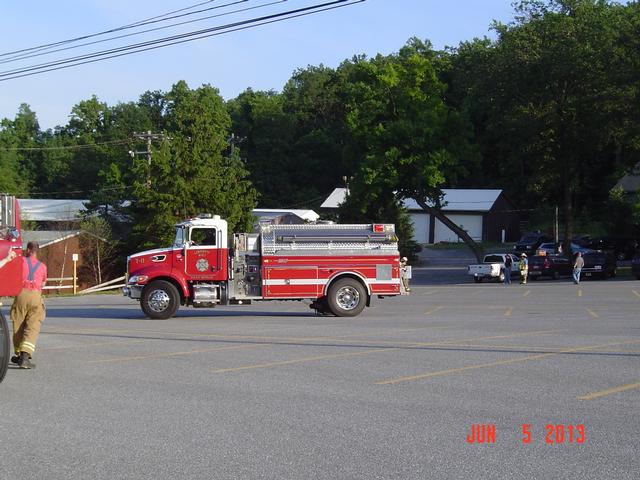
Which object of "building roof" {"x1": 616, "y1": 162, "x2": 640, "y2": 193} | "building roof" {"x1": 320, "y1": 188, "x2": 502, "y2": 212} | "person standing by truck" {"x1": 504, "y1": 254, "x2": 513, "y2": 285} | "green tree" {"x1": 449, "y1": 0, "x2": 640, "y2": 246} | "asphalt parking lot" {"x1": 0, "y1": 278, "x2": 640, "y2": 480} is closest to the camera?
"asphalt parking lot" {"x1": 0, "y1": 278, "x2": 640, "y2": 480}

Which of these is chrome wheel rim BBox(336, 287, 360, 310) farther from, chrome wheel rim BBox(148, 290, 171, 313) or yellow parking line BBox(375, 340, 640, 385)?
yellow parking line BBox(375, 340, 640, 385)

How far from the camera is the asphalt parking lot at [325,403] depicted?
→ 7.30 m

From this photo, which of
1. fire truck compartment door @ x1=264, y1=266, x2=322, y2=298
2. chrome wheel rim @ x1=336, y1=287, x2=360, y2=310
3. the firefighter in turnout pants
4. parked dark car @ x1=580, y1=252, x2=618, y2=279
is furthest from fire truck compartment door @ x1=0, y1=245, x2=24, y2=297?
parked dark car @ x1=580, y1=252, x2=618, y2=279

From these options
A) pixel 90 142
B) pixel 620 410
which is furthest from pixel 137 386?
pixel 90 142

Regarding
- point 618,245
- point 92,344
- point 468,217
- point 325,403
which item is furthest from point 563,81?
point 325,403

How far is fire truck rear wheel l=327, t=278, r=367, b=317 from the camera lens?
22859 mm

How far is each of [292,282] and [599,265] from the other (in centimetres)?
3045

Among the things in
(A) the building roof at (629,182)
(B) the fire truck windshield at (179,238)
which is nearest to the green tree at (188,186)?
(B) the fire truck windshield at (179,238)

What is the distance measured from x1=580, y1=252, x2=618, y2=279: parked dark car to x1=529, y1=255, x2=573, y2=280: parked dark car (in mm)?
1745

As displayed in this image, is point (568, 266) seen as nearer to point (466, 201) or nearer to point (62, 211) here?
point (466, 201)

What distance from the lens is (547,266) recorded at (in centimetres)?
5016

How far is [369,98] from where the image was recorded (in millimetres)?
59562

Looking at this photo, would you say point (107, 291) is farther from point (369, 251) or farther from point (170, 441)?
point (170, 441)

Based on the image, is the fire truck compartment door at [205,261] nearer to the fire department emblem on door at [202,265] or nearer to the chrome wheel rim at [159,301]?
the fire department emblem on door at [202,265]
